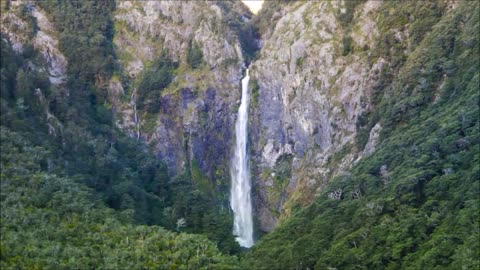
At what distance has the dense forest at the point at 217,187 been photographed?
64625 millimetres

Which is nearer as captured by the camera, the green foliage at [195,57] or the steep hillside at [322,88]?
the steep hillside at [322,88]

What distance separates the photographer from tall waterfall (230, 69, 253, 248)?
108188 mm

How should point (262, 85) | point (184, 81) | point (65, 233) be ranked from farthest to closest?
point (184, 81), point (262, 85), point (65, 233)

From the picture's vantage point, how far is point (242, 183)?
370 feet

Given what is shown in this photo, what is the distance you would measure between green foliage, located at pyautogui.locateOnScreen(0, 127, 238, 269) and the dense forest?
0.15m

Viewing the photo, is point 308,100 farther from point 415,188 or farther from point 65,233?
point 65,233

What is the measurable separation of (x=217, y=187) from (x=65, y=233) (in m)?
50.3

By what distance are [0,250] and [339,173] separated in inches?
2014

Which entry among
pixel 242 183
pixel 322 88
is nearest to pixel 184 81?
pixel 242 183

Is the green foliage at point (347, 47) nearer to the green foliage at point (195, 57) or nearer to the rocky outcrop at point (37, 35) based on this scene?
the green foliage at point (195, 57)

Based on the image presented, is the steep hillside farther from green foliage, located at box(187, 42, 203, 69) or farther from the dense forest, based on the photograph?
green foliage, located at box(187, 42, 203, 69)

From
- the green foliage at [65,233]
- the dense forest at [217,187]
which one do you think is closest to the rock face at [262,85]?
the dense forest at [217,187]

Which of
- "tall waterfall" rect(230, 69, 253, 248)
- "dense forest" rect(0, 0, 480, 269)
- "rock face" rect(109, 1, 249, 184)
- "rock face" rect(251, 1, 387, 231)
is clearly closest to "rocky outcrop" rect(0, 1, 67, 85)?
"dense forest" rect(0, 0, 480, 269)

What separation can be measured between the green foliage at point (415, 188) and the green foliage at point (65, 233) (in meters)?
12.3
